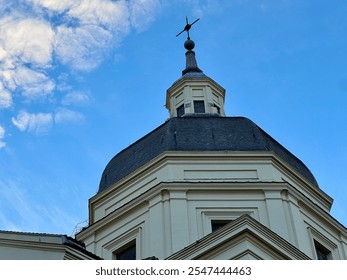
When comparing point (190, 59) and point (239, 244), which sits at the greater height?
point (190, 59)

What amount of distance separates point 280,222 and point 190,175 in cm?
402

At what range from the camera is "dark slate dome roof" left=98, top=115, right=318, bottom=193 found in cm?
2917

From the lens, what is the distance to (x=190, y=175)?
27828 millimetres

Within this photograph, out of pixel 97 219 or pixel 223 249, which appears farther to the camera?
pixel 97 219

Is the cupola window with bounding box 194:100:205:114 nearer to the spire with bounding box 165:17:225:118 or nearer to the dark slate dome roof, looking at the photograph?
the spire with bounding box 165:17:225:118

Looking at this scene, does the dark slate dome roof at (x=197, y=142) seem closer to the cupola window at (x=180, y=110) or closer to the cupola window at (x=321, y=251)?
the cupola window at (x=321, y=251)

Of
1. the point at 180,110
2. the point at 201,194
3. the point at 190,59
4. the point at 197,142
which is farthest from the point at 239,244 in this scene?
the point at 190,59

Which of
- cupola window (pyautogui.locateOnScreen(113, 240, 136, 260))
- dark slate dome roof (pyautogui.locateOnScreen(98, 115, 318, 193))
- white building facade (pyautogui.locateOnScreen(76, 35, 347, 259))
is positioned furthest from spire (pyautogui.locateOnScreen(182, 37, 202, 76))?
cupola window (pyautogui.locateOnScreen(113, 240, 136, 260))

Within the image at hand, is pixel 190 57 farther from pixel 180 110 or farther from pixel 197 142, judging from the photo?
pixel 197 142

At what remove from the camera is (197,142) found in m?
29.4

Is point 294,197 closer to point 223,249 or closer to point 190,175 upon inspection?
point 190,175

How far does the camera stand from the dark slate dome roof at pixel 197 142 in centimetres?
2917

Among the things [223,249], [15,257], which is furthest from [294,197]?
[15,257]

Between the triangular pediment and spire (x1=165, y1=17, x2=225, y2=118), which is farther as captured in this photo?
spire (x1=165, y1=17, x2=225, y2=118)
